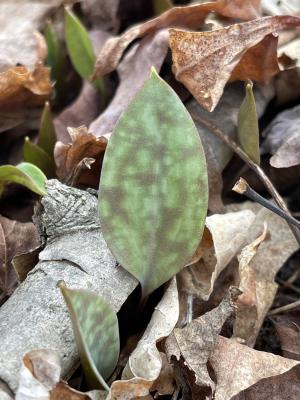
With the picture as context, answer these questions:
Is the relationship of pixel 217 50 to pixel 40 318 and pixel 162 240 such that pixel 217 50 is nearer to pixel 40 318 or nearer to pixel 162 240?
pixel 162 240

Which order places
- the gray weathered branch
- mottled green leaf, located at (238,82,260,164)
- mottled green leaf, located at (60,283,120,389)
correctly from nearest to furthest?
mottled green leaf, located at (60,283,120,389) < the gray weathered branch < mottled green leaf, located at (238,82,260,164)

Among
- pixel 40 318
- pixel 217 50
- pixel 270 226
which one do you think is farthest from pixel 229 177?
pixel 40 318

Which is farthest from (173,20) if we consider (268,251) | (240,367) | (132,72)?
(240,367)

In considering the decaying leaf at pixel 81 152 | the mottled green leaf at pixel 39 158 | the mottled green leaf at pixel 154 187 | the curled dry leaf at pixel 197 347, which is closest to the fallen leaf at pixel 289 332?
the curled dry leaf at pixel 197 347

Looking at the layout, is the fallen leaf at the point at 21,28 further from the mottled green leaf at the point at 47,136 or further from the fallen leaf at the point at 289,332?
the fallen leaf at the point at 289,332

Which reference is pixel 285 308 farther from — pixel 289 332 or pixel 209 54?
pixel 209 54

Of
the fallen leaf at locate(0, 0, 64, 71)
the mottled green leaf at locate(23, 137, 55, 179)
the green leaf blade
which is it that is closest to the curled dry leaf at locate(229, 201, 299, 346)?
the mottled green leaf at locate(23, 137, 55, 179)

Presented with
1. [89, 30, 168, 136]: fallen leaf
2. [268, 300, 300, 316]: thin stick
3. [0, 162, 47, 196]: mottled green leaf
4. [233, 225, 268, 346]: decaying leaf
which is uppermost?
[0, 162, 47, 196]: mottled green leaf

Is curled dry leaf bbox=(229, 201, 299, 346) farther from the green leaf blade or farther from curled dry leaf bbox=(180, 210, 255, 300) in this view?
the green leaf blade
